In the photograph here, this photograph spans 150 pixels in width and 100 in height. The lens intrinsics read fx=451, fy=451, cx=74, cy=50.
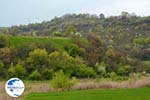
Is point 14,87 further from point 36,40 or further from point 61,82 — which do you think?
point 36,40

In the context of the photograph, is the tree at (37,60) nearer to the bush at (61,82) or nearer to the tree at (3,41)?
the tree at (3,41)

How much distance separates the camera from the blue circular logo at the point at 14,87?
15430 millimetres

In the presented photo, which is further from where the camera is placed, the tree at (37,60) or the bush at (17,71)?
the tree at (37,60)

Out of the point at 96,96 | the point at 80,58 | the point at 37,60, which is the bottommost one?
the point at 80,58

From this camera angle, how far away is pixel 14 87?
15.6 meters

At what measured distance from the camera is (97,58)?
83625mm

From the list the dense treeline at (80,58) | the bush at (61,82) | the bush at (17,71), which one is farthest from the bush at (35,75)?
A: the bush at (61,82)

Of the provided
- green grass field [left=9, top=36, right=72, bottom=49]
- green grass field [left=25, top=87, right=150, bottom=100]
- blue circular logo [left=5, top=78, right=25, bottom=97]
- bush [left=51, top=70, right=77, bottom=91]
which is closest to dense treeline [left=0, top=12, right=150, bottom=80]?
green grass field [left=9, top=36, right=72, bottom=49]

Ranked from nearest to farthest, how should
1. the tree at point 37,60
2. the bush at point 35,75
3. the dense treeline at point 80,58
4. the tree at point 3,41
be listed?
the bush at point 35,75
the dense treeline at point 80,58
the tree at point 37,60
the tree at point 3,41

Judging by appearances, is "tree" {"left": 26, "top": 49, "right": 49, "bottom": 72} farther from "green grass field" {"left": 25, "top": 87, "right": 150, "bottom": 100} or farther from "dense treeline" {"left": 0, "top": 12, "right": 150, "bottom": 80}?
"green grass field" {"left": 25, "top": 87, "right": 150, "bottom": 100}

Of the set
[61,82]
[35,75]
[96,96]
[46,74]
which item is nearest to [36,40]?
[46,74]

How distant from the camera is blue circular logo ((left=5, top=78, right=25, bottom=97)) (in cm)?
1543

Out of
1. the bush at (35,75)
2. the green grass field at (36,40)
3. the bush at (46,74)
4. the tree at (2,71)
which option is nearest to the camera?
the tree at (2,71)

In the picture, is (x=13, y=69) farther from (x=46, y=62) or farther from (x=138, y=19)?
(x=138, y=19)
